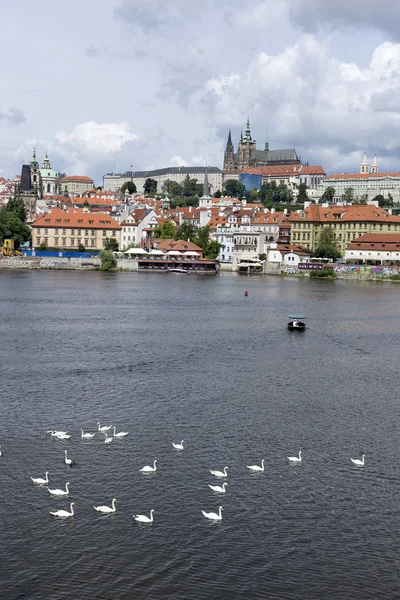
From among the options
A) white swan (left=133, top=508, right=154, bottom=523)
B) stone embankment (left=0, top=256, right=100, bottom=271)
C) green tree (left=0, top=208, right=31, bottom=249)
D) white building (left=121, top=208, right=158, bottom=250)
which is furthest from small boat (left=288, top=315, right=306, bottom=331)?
white building (left=121, top=208, right=158, bottom=250)

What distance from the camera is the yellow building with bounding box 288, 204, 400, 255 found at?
4653 inches

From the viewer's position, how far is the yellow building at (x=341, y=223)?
11819 centimetres

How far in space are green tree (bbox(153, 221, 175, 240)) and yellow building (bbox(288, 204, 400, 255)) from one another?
57.3ft

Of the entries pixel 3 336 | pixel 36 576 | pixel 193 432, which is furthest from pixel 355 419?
pixel 3 336

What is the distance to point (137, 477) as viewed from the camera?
19.5 meters

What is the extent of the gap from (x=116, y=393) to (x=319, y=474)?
32.2ft

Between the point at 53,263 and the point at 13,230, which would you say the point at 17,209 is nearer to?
the point at 13,230

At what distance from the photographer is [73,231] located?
12131cm

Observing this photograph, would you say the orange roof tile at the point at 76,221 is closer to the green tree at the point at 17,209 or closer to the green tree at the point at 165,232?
the green tree at the point at 17,209

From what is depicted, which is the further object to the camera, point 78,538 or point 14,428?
point 14,428

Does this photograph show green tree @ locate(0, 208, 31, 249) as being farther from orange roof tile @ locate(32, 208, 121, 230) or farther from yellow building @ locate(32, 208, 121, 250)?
orange roof tile @ locate(32, 208, 121, 230)

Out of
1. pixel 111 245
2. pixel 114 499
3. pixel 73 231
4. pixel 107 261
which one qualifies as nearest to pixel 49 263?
pixel 107 261

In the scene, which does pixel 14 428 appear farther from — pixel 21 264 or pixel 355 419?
pixel 21 264

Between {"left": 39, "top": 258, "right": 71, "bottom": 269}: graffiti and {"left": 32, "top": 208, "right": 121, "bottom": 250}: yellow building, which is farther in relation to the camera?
{"left": 32, "top": 208, "right": 121, "bottom": 250}: yellow building
